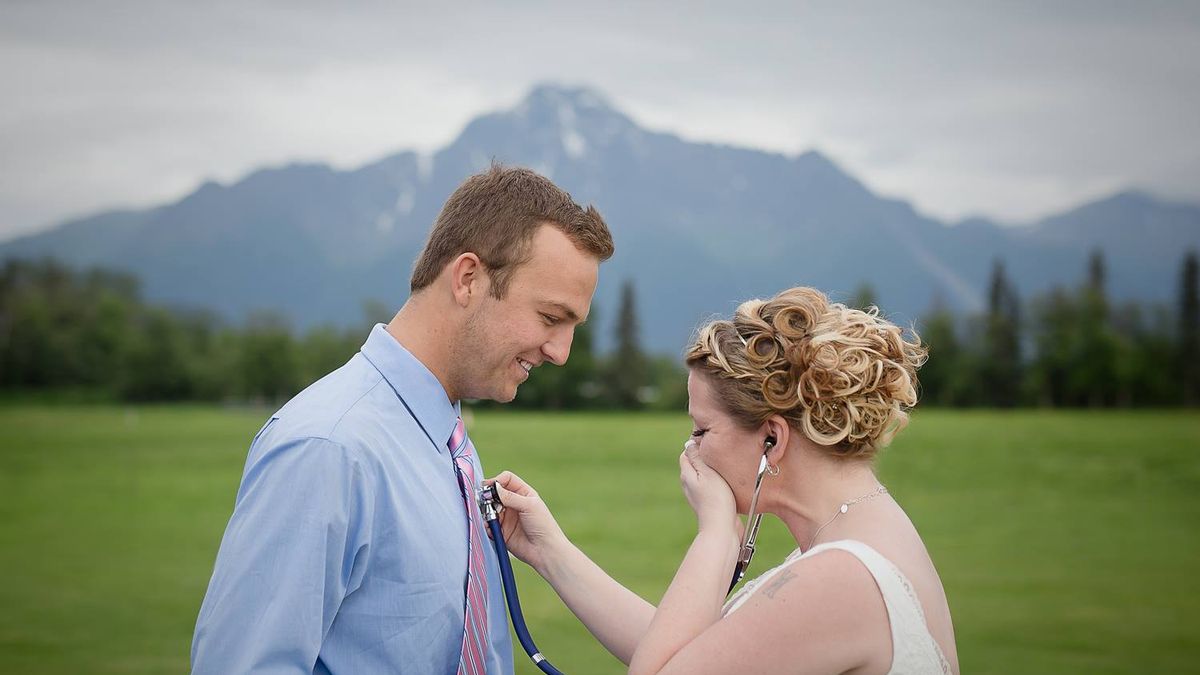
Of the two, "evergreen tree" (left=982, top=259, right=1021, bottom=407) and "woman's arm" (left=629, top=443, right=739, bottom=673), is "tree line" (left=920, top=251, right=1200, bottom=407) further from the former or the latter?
"woman's arm" (left=629, top=443, right=739, bottom=673)

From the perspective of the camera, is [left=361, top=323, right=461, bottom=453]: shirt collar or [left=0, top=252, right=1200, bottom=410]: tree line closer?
[left=361, top=323, right=461, bottom=453]: shirt collar

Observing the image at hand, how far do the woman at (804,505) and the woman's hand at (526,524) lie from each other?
58 cm

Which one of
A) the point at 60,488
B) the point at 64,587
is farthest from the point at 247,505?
the point at 60,488

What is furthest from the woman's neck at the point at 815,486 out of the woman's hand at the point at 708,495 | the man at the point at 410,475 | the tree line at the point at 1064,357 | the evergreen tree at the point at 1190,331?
the evergreen tree at the point at 1190,331

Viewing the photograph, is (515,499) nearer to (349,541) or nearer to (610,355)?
(349,541)

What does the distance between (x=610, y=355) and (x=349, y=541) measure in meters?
108

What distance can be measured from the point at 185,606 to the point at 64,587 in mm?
3493

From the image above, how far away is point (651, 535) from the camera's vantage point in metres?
25.2

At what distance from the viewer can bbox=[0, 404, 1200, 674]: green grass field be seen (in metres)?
13.8

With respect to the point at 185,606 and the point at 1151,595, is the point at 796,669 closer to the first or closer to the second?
the point at 185,606

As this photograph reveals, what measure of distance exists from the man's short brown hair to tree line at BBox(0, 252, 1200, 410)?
9405 cm

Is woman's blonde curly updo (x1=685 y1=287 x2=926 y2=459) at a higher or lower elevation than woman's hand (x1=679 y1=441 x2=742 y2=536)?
higher

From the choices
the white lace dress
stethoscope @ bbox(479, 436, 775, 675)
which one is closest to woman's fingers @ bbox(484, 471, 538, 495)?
stethoscope @ bbox(479, 436, 775, 675)

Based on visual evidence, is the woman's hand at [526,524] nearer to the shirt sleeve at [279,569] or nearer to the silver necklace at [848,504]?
the silver necklace at [848,504]
